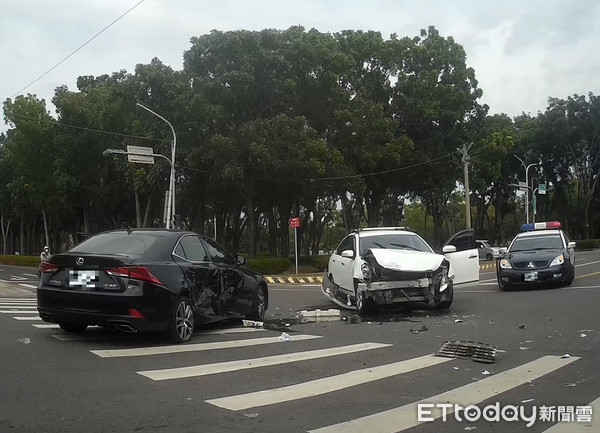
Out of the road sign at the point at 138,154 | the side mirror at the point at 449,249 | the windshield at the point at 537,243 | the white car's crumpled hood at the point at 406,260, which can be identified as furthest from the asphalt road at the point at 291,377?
the road sign at the point at 138,154

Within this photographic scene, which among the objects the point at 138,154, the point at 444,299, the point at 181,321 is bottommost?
the point at 444,299

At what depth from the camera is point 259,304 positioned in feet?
36.0

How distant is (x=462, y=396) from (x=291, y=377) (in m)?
1.77

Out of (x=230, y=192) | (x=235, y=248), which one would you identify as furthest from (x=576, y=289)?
(x=235, y=248)

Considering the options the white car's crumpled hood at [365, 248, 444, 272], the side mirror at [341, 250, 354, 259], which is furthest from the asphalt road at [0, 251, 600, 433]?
the side mirror at [341, 250, 354, 259]

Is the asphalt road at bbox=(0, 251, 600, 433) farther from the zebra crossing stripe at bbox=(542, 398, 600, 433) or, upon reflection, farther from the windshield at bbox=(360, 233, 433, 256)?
the windshield at bbox=(360, 233, 433, 256)

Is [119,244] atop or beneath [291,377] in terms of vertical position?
atop

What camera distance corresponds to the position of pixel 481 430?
4613mm

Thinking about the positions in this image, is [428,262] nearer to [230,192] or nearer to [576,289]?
[576,289]

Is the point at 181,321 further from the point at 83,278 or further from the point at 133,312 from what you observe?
the point at 83,278

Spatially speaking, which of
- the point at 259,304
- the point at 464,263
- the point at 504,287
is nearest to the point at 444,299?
the point at 464,263

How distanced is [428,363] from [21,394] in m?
4.34

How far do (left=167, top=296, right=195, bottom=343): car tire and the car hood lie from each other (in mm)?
10573

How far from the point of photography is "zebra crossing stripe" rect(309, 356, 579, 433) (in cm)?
462
